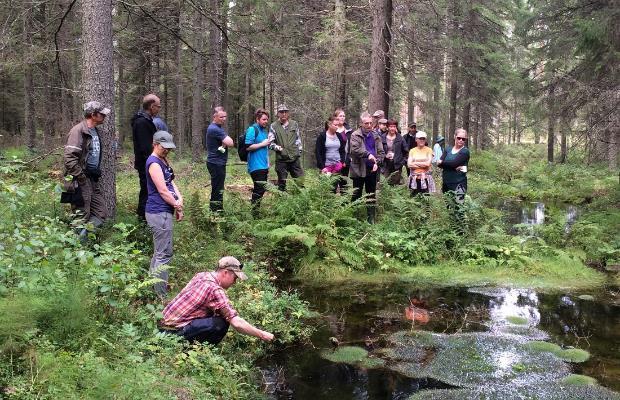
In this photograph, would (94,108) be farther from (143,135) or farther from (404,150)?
(404,150)

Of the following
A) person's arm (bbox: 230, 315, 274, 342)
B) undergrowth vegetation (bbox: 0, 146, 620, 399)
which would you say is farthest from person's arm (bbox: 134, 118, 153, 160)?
person's arm (bbox: 230, 315, 274, 342)

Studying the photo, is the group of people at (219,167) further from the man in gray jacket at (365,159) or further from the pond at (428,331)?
the pond at (428,331)

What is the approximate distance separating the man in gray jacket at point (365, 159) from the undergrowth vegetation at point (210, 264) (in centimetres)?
42

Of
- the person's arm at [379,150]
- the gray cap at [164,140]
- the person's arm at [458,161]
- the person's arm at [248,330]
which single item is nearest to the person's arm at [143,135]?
the gray cap at [164,140]

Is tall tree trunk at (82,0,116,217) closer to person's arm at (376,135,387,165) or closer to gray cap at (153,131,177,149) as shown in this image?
gray cap at (153,131,177,149)

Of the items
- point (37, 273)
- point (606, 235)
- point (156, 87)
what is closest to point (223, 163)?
point (37, 273)

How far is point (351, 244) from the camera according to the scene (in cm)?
912

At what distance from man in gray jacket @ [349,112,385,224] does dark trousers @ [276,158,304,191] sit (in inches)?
44.4

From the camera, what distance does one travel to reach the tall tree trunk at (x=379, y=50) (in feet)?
38.2

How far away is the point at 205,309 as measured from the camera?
509 cm

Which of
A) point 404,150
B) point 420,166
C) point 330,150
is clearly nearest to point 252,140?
point 330,150

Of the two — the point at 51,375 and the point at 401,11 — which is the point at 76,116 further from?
the point at 51,375

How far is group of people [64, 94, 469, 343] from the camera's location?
5.05 metres

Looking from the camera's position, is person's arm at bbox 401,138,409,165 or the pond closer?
the pond
